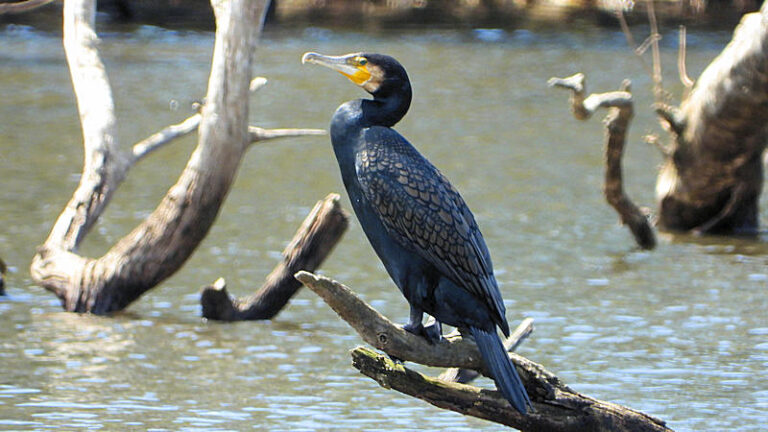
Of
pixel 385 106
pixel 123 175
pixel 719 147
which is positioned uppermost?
pixel 385 106

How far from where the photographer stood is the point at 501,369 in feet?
13.7

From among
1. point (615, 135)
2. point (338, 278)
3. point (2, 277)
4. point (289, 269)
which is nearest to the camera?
point (289, 269)

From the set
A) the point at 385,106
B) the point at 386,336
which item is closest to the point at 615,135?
the point at 385,106

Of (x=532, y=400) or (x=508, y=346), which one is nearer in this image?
(x=532, y=400)

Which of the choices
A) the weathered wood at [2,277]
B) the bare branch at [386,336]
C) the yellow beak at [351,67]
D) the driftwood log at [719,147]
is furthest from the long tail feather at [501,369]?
the driftwood log at [719,147]

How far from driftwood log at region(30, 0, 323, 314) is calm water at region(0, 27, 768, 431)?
0.21 metres

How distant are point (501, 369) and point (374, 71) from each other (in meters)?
1.02

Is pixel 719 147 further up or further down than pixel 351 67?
further down

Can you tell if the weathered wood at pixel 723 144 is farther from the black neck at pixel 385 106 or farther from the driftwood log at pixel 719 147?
the black neck at pixel 385 106

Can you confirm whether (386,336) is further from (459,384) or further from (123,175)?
(123,175)

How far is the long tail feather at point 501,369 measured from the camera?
414cm

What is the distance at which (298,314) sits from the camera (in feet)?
25.8

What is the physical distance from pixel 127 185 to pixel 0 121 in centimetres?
329

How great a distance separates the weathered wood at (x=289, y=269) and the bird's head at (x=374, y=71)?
105 inches
